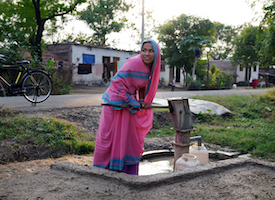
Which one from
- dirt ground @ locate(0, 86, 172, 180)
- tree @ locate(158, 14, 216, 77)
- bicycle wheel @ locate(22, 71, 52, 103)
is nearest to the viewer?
dirt ground @ locate(0, 86, 172, 180)

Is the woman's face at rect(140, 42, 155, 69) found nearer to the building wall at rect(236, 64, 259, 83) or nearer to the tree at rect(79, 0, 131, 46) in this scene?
the tree at rect(79, 0, 131, 46)

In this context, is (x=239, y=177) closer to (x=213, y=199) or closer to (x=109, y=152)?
(x=213, y=199)

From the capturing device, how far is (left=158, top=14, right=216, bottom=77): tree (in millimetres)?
21234

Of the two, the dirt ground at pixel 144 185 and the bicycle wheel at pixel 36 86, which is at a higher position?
the bicycle wheel at pixel 36 86

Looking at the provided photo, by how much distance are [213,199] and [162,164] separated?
7.59 ft

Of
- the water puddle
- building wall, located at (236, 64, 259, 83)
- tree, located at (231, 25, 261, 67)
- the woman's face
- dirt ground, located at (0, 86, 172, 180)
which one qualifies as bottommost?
the water puddle

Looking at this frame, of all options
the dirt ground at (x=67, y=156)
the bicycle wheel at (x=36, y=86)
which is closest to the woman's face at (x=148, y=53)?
the dirt ground at (x=67, y=156)

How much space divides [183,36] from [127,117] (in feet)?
66.4

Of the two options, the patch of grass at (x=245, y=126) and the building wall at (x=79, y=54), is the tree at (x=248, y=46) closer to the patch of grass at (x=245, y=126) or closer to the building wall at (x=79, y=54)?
the building wall at (x=79, y=54)

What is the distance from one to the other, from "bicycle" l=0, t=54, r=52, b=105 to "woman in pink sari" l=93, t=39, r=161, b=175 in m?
3.23

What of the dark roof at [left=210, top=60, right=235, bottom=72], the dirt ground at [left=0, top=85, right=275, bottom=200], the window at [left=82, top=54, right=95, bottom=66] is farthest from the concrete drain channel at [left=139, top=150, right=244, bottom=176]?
the dark roof at [left=210, top=60, right=235, bottom=72]

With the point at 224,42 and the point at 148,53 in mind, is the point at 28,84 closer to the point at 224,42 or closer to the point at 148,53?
the point at 148,53

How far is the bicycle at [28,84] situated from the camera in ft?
17.6

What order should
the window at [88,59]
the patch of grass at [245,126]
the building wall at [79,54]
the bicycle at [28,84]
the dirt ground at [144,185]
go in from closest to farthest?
1. the dirt ground at [144,185]
2. the patch of grass at [245,126]
3. the bicycle at [28,84]
4. the building wall at [79,54]
5. the window at [88,59]
